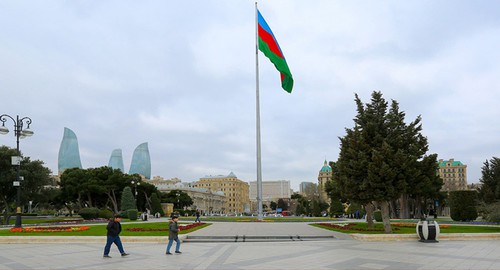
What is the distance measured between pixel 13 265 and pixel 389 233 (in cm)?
1708

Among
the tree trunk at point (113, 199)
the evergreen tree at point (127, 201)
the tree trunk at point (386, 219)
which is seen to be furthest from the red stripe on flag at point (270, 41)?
the tree trunk at point (113, 199)

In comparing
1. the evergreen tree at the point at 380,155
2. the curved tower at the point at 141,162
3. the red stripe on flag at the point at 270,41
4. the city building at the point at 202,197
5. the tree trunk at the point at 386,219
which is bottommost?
the city building at the point at 202,197

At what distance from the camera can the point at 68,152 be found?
5477 inches

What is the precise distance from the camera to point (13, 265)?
488 inches

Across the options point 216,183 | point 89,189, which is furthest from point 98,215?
point 216,183

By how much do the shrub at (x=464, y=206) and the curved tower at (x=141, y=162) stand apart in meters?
132

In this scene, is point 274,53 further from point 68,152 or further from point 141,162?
point 141,162

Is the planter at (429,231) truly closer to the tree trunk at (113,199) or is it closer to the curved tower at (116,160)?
the tree trunk at (113,199)

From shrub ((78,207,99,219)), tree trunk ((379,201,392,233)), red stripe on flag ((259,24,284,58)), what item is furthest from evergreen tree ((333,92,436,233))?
shrub ((78,207,99,219))

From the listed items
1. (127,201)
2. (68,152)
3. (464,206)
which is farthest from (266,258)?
(68,152)

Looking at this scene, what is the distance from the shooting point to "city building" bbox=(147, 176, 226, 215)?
144250 mm

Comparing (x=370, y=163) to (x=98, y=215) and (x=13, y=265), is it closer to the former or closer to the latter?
(x=13, y=265)

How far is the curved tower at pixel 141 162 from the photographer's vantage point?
154500 mm

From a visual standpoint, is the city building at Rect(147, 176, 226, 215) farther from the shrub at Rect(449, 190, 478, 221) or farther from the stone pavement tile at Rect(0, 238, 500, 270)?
the stone pavement tile at Rect(0, 238, 500, 270)
